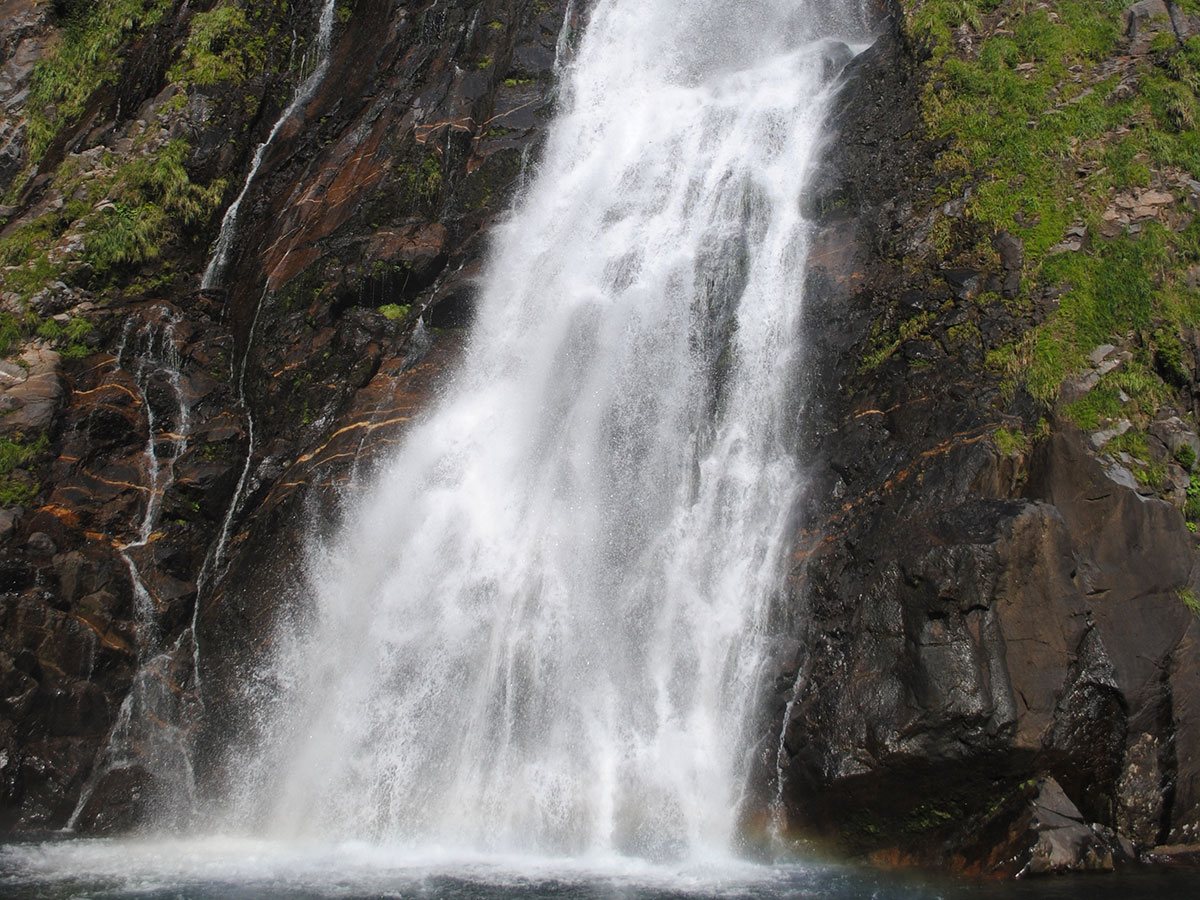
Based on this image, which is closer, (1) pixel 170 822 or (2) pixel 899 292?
(1) pixel 170 822

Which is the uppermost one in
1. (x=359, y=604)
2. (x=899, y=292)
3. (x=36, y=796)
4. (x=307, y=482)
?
(x=899, y=292)

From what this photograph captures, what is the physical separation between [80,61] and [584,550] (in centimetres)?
1827

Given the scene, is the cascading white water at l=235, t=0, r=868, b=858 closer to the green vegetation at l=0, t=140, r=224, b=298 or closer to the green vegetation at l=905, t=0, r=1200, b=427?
the green vegetation at l=905, t=0, r=1200, b=427

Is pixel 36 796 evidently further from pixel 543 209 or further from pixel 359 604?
pixel 543 209

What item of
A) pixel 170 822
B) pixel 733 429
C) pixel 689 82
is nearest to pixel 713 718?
pixel 733 429

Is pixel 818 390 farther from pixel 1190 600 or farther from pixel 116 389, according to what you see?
pixel 116 389

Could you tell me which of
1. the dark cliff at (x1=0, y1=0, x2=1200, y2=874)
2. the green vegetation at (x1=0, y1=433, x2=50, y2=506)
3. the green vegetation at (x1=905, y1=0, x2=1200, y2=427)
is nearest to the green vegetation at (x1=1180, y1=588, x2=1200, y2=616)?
the dark cliff at (x1=0, y1=0, x2=1200, y2=874)

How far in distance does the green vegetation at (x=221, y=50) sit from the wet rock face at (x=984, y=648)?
649 inches

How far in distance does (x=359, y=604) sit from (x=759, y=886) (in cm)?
674

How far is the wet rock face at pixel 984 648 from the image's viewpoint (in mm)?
9461

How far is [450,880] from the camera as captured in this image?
31.5 feet

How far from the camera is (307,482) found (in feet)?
45.8

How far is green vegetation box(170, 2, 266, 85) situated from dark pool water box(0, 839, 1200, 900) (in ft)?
52.5

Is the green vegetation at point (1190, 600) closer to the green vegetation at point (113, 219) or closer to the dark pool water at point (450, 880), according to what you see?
the dark pool water at point (450, 880)
